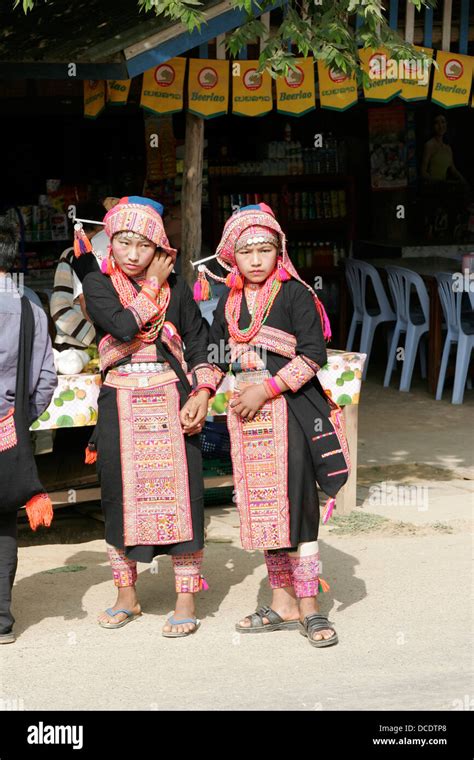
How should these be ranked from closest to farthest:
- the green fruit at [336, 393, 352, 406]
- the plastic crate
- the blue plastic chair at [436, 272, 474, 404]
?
the green fruit at [336, 393, 352, 406], the plastic crate, the blue plastic chair at [436, 272, 474, 404]

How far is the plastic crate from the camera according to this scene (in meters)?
7.19

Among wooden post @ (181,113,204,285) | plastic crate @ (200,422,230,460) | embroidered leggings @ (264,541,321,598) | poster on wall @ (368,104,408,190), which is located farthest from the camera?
poster on wall @ (368,104,408,190)

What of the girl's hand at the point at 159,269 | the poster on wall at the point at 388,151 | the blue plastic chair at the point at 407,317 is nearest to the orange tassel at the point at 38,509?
the girl's hand at the point at 159,269

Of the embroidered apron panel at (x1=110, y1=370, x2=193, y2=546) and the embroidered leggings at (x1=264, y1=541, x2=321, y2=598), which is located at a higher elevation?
the embroidered apron panel at (x1=110, y1=370, x2=193, y2=546)

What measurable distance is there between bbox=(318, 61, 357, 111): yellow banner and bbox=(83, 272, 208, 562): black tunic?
4.92 m

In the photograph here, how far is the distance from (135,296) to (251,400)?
2.13 ft

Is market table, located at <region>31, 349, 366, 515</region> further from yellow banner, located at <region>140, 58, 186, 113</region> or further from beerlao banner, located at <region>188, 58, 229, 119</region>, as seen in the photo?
yellow banner, located at <region>140, 58, 186, 113</region>

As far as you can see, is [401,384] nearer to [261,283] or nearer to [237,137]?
[237,137]

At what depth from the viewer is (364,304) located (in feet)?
37.3

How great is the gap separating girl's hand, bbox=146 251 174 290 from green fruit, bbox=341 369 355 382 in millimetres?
2092

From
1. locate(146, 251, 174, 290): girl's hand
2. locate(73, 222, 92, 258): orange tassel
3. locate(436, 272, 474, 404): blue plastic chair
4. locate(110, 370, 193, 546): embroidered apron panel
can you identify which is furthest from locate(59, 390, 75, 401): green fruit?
locate(436, 272, 474, 404): blue plastic chair

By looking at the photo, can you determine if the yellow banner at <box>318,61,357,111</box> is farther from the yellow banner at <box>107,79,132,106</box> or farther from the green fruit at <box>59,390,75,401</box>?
the green fruit at <box>59,390,75,401</box>

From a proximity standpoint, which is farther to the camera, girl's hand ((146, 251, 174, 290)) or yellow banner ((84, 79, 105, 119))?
yellow banner ((84, 79, 105, 119))

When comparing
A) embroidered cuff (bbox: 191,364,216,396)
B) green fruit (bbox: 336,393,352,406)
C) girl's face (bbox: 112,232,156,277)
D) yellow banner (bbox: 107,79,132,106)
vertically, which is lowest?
green fruit (bbox: 336,393,352,406)
